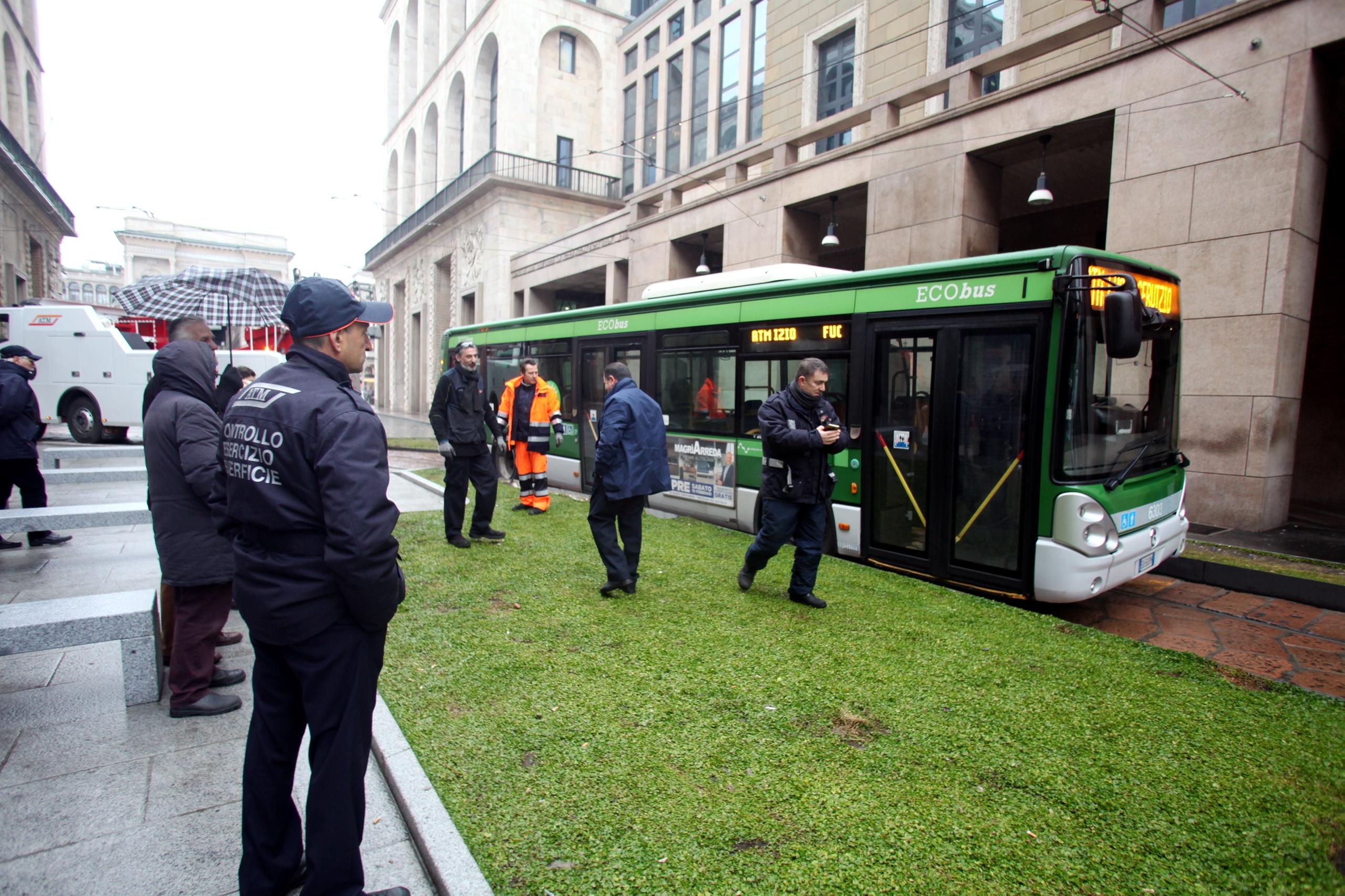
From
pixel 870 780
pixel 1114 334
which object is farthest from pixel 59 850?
pixel 1114 334

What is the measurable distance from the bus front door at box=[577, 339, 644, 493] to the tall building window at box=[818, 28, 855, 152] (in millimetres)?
10197

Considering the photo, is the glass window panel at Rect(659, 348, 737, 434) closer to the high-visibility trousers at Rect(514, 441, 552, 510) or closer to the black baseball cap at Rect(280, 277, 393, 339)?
the high-visibility trousers at Rect(514, 441, 552, 510)

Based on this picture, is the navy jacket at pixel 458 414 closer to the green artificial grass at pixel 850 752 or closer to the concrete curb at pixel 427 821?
the green artificial grass at pixel 850 752

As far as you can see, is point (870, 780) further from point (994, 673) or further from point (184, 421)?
point (184, 421)

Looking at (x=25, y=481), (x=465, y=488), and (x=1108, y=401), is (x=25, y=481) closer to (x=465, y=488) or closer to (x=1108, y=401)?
(x=465, y=488)

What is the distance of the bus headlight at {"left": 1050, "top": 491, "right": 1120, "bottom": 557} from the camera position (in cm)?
536

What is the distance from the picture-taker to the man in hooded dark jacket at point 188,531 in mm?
3604

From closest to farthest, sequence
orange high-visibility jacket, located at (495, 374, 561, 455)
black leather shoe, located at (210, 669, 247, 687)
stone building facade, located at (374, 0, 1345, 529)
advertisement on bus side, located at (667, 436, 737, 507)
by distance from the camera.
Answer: black leather shoe, located at (210, 669, 247, 687), advertisement on bus side, located at (667, 436, 737, 507), stone building facade, located at (374, 0, 1345, 529), orange high-visibility jacket, located at (495, 374, 561, 455)

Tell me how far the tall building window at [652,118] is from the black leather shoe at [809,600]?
2691cm

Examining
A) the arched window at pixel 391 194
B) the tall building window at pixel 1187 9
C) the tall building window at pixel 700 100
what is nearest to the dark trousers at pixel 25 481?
the tall building window at pixel 1187 9

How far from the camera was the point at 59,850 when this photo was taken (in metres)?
2.61

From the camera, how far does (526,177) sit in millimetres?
31312

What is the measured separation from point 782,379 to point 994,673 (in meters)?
4.11

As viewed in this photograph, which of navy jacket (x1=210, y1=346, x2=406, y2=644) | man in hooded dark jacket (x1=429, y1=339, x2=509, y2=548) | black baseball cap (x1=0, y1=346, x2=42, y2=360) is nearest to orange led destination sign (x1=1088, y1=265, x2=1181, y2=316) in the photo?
navy jacket (x1=210, y1=346, x2=406, y2=644)
